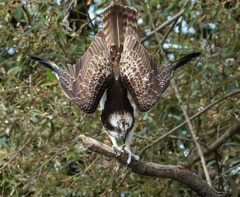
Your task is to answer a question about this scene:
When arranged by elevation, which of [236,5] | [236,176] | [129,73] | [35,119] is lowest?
[236,176]

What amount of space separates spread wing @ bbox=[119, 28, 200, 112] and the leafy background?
377 millimetres

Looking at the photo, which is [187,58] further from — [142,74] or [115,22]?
[115,22]

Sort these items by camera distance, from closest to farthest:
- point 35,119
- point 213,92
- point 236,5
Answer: point 236,5, point 35,119, point 213,92

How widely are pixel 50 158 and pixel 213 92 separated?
5.32ft

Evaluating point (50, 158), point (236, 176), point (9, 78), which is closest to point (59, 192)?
point (50, 158)

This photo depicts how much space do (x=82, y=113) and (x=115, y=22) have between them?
3.04 feet

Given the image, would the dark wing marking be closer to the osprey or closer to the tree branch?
the osprey

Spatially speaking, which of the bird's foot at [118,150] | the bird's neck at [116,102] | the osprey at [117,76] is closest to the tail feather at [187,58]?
the osprey at [117,76]

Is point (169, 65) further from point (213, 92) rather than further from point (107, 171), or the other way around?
point (107, 171)

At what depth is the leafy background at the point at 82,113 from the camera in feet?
18.9

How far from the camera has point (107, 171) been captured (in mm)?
6270

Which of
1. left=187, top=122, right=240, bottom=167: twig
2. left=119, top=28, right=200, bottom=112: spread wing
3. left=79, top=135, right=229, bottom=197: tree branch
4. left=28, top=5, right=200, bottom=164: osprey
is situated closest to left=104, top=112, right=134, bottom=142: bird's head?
left=28, top=5, right=200, bottom=164: osprey

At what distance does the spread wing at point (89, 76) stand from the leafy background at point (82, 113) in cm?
21

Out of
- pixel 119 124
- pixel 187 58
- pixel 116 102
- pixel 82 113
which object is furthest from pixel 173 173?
pixel 82 113
